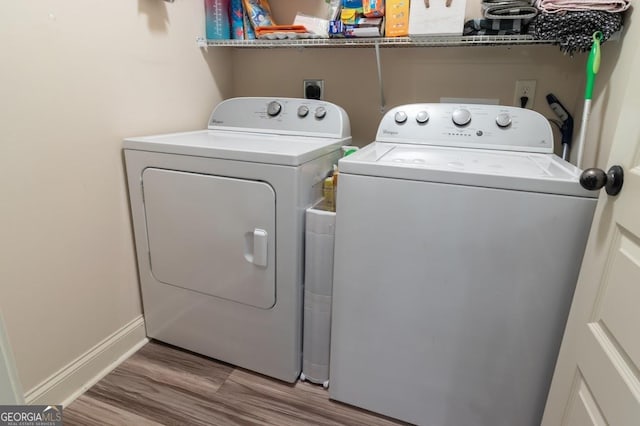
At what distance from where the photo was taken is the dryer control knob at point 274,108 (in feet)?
5.57

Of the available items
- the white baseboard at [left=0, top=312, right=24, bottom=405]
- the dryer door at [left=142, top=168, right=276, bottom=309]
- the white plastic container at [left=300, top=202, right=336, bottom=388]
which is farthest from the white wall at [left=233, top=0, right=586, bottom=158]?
the white baseboard at [left=0, top=312, right=24, bottom=405]

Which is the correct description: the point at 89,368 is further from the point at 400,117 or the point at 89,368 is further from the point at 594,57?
the point at 594,57

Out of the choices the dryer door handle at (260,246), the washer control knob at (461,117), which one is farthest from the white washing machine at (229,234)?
the washer control knob at (461,117)

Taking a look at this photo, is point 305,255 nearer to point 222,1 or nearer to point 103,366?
point 103,366

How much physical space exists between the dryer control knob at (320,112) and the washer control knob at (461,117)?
1.75ft

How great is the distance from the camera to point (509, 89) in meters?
1.64

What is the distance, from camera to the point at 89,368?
1.39 meters

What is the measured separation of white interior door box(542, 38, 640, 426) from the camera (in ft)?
2.27

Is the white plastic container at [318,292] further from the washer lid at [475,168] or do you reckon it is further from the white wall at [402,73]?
the white wall at [402,73]

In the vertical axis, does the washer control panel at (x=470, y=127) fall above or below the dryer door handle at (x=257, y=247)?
above

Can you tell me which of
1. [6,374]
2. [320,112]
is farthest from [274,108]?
[6,374]

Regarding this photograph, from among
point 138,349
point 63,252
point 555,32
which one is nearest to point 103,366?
point 138,349

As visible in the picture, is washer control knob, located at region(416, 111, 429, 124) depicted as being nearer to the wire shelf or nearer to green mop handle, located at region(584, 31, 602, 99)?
the wire shelf

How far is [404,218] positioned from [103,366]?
1289mm
